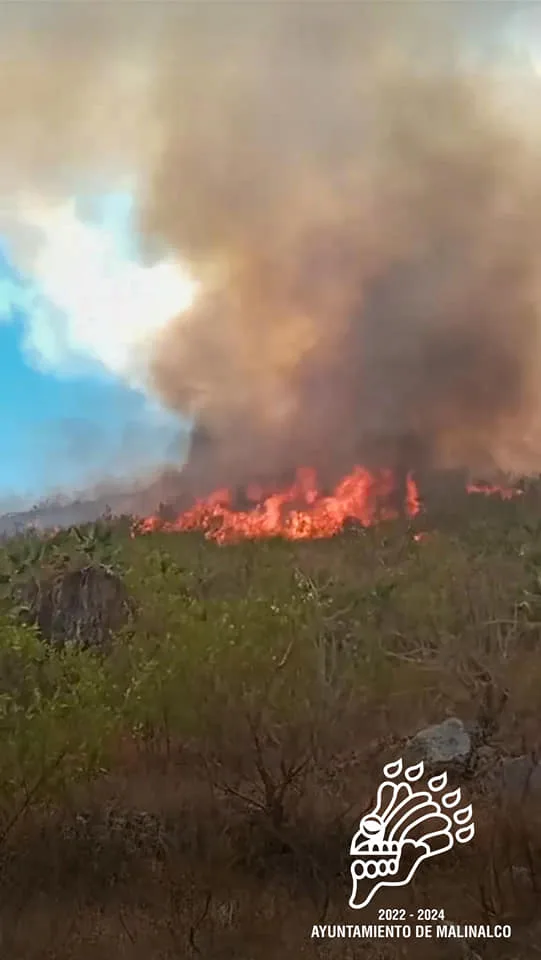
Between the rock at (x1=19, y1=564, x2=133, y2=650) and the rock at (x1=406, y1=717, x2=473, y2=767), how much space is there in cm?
113

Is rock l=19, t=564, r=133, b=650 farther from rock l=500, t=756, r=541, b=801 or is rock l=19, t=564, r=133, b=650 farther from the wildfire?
rock l=500, t=756, r=541, b=801

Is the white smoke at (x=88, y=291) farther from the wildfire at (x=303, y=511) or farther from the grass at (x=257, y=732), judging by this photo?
the grass at (x=257, y=732)

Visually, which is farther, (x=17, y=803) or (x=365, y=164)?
(x=365, y=164)

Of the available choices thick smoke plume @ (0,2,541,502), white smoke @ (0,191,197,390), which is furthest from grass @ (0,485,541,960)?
white smoke @ (0,191,197,390)

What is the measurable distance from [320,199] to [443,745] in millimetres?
2099

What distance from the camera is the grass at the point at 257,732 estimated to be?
8.48 feet

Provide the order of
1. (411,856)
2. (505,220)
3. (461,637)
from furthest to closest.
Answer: (505,220) → (461,637) → (411,856)

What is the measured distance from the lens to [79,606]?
2.85 metres

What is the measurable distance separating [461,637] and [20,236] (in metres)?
2.34

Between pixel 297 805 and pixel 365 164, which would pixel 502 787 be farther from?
pixel 365 164

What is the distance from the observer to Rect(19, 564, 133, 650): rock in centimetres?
280

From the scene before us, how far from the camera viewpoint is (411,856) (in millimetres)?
2590

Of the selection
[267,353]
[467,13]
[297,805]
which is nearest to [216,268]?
[267,353]

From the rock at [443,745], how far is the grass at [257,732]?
0.13 feet
